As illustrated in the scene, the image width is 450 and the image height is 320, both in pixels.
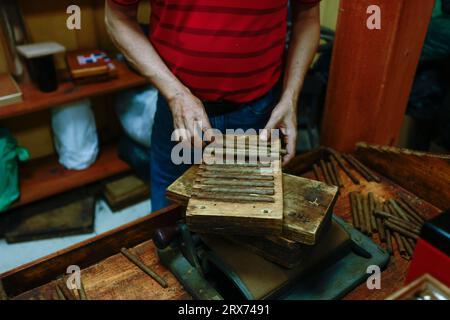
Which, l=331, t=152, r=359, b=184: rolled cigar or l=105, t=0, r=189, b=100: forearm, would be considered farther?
l=331, t=152, r=359, b=184: rolled cigar

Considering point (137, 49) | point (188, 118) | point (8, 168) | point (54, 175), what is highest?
point (137, 49)

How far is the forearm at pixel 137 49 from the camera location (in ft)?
3.82

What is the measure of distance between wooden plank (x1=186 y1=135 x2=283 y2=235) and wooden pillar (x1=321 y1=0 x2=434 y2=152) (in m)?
0.67

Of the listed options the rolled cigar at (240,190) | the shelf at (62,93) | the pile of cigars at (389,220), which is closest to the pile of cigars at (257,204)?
the rolled cigar at (240,190)

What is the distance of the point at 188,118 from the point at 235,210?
1.20ft

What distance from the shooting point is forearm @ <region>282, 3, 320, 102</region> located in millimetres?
1322

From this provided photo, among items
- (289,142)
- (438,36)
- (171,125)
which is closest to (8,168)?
(171,125)

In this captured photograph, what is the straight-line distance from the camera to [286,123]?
1202mm

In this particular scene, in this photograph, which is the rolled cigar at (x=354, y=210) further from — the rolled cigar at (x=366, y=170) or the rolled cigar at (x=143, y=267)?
the rolled cigar at (x=143, y=267)

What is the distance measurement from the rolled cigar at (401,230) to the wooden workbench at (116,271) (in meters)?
0.08

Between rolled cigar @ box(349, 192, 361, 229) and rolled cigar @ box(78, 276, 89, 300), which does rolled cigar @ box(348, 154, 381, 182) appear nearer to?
rolled cigar @ box(349, 192, 361, 229)

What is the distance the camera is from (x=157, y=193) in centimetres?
145

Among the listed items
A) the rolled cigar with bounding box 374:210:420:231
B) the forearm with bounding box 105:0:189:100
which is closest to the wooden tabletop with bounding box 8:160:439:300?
the rolled cigar with bounding box 374:210:420:231

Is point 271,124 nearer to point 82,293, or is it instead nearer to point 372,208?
point 372,208
